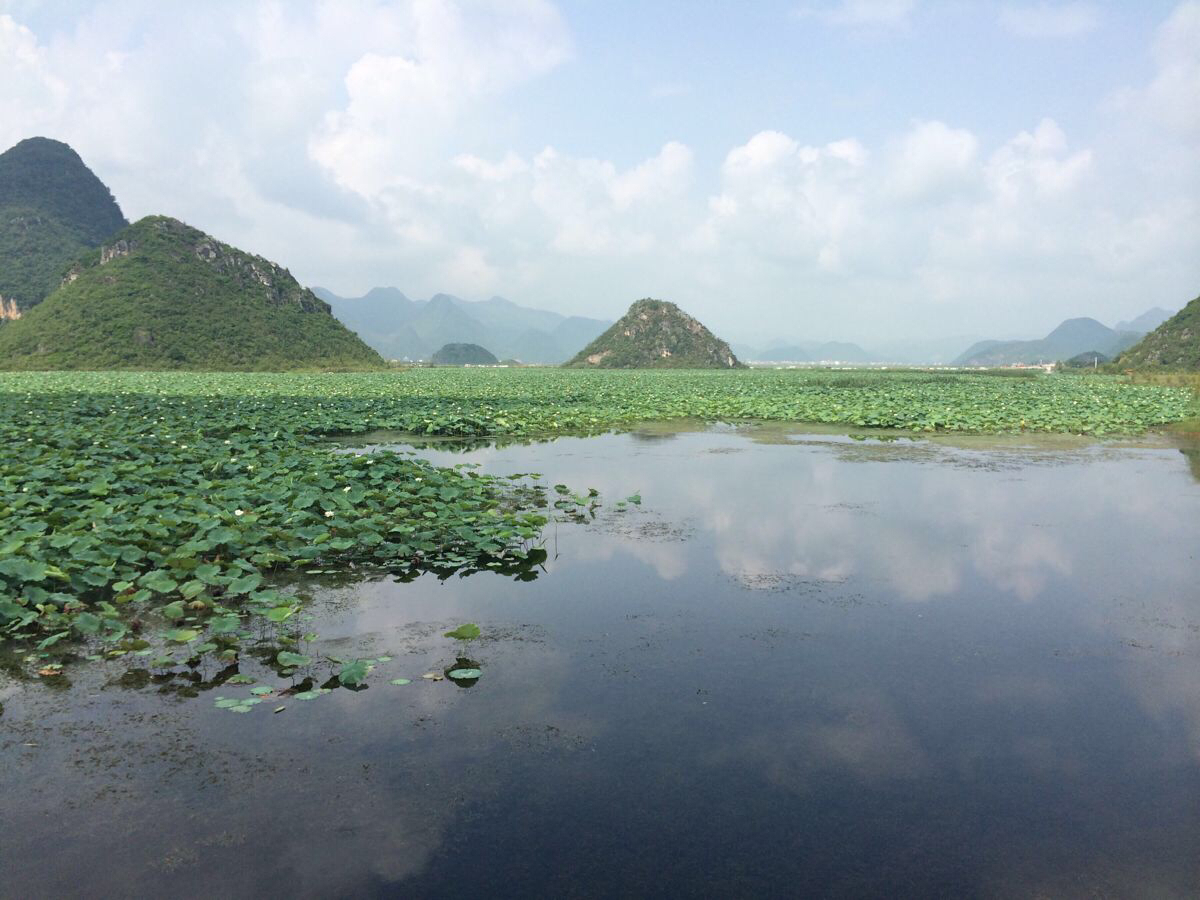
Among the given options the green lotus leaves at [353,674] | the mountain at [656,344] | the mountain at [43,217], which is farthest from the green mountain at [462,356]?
the green lotus leaves at [353,674]

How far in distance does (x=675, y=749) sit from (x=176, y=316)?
2991 inches

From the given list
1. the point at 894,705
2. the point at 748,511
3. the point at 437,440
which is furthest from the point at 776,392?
the point at 894,705

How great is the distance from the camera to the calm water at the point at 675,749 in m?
2.91

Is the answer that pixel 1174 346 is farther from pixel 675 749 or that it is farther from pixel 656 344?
pixel 675 749

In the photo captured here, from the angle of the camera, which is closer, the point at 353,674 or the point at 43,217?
the point at 353,674

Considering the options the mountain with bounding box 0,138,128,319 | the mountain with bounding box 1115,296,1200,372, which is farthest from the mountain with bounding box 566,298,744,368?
the mountain with bounding box 0,138,128,319

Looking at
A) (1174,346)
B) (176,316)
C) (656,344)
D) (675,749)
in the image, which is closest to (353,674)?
(675,749)

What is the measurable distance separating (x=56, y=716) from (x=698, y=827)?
3.84 meters

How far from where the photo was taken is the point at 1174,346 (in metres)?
64.5

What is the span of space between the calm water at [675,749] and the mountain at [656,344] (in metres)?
101

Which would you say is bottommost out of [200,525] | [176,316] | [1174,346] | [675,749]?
[675,749]

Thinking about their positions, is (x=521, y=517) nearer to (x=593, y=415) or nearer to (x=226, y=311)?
(x=593, y=415)

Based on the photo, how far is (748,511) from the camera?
977 centimetres

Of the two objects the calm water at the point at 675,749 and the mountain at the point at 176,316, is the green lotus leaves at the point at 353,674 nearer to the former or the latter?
the calm water at the point at 675,749
